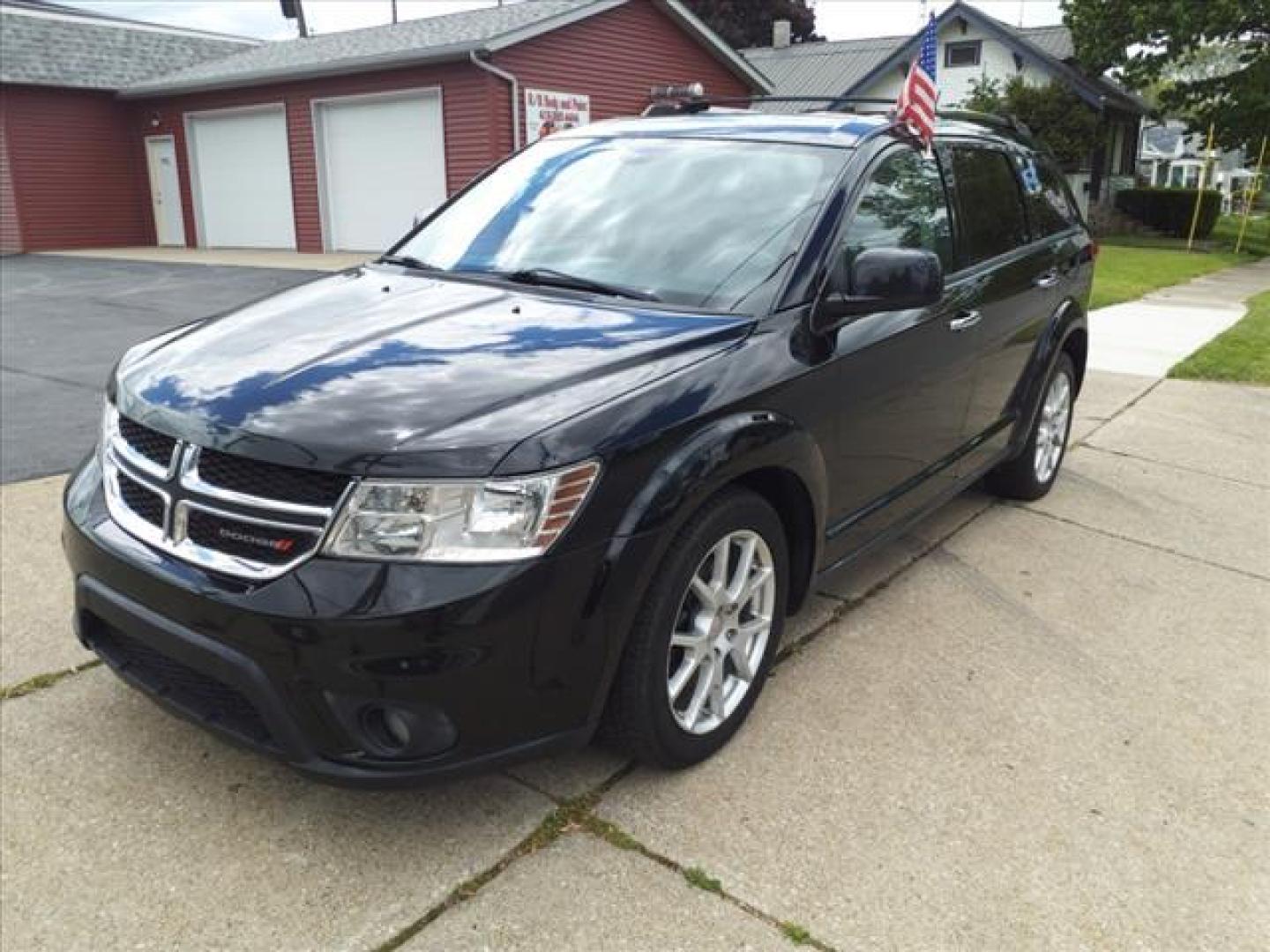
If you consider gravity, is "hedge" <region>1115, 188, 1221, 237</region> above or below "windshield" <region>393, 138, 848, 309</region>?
below

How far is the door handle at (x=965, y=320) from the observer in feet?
13.1

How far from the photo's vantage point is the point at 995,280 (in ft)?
14.3

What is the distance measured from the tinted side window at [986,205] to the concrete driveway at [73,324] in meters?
4.59

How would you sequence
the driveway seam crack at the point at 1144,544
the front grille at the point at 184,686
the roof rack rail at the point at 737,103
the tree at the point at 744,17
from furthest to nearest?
the tree at the point at 744,17 → the driveway seam crack at the point at 1144,544 → the roof rack rail at the point at 737,103 → the front grille at the point at 184,686

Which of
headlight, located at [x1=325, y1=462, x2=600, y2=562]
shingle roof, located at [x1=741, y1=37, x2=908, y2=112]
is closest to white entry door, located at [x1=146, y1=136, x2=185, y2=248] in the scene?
shingle roof, located at [x1=741, y1=37, x2=908, y2=112]

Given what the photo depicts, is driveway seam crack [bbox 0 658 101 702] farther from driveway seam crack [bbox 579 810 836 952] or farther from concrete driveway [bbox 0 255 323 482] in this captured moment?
concrete driveway [bbox 0 255 323 482]

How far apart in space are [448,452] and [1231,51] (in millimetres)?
36737

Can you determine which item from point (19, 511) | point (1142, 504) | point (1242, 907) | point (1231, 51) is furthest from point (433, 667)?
point (1231, 51)

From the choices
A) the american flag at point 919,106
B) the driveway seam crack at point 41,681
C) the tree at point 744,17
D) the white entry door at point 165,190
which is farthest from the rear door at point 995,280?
the tree at point 744,17

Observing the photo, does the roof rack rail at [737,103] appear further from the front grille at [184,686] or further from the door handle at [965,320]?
the front grille at [184,686]

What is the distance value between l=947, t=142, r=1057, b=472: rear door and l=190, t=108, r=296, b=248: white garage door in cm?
1806

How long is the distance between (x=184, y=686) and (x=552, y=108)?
55.0 ft

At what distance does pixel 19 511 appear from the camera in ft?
16.0

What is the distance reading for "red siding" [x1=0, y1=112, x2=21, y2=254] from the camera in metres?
21.5
